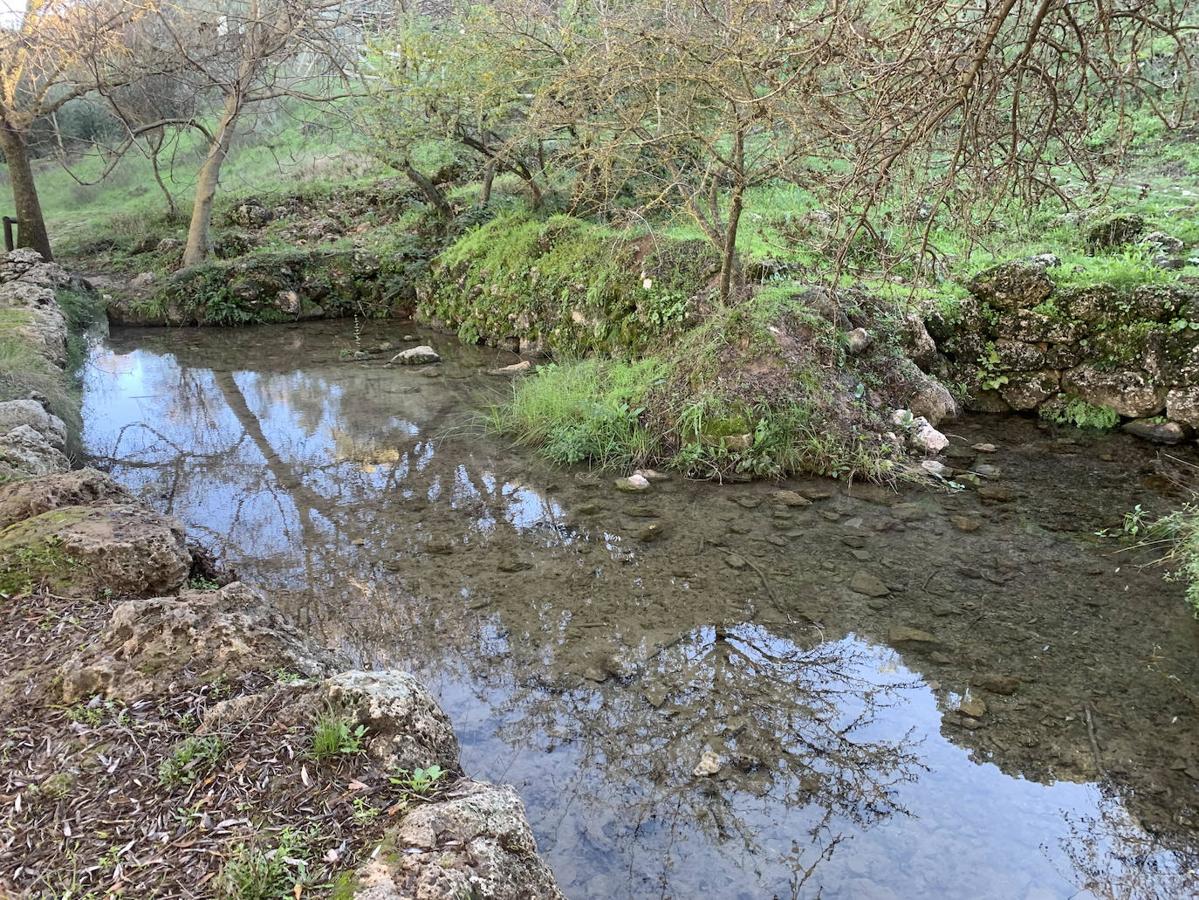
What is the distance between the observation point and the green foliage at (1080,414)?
24.8 ft

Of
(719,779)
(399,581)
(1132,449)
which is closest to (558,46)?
(399,581)

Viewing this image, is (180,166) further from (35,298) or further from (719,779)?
(719,779)

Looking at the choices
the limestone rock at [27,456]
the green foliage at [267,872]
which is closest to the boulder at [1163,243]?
the green foliage at [267,872]

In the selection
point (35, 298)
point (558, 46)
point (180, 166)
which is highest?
point (558, 46)

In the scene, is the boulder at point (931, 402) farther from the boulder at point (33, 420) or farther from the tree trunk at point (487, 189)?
the tree trunk at point (487, 189)

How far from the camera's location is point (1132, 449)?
708 centimetres

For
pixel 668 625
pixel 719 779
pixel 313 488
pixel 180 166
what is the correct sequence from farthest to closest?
pixel 180 166
pixel 313 488
pixel 668 625
pixel 719 779

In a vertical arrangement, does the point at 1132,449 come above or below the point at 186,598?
below

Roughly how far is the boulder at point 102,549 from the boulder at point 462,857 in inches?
82.2

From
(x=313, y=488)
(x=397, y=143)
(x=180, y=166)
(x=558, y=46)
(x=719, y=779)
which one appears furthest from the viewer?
(x=180, y=166)

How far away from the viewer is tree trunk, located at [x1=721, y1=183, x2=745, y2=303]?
7253 millimetres

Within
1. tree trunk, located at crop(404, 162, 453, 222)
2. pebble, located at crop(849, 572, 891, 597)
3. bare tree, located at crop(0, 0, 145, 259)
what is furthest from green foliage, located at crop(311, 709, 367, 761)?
tree trunk, located at crop(404, 162, 453, 222)

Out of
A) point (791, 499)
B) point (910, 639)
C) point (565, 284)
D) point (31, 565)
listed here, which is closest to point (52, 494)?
point (31, 565)

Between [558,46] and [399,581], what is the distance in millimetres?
6403
